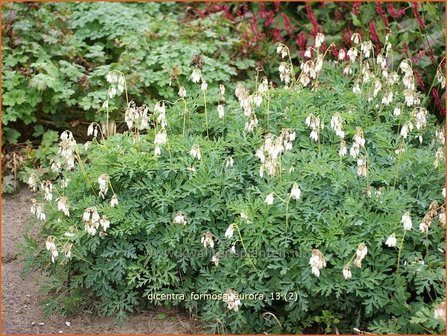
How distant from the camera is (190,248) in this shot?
4469 mm

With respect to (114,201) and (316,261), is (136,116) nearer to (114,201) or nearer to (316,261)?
(114,201)

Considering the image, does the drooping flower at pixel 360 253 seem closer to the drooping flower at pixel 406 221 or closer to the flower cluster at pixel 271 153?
the drooping flower at pixel 406 221

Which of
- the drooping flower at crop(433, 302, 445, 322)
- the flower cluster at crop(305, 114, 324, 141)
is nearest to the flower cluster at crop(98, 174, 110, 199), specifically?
the flower cluster at crop(305, 114, 324, 141)

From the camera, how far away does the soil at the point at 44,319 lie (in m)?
4.57

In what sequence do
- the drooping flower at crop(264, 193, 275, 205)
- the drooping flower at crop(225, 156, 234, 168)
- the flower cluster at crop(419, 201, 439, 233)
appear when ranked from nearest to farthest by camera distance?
1. the flower cluster at crop(419, 201, 439, 233)
2. the drooping flower at crop(264, 193, 275, 205)
3. the drooping flower at crop(225, 156, 234, 168)

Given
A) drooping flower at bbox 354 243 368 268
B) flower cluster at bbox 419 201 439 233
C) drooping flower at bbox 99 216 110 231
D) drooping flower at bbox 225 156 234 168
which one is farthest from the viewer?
drooping flower at bbox 225 156 234 168

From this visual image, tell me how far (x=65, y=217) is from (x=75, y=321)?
0.69 metres

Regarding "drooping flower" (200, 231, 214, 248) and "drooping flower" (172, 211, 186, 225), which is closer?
"drooping flower" (200, 231, 214, 248)

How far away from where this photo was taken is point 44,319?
473cm

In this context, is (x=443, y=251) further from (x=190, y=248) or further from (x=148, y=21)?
(x=148, y=21)

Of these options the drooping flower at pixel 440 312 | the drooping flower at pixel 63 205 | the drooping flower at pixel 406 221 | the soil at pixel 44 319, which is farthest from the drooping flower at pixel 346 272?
the drooping flower at pixel 63 205

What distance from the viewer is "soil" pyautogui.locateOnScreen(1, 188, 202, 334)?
4.57m

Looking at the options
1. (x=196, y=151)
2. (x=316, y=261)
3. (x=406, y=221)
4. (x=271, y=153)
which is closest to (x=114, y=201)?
(x=196, y=151)

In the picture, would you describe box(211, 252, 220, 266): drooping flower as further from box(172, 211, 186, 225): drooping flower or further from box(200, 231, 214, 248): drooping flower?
box(172, 211, 186, 225): drooping flower
